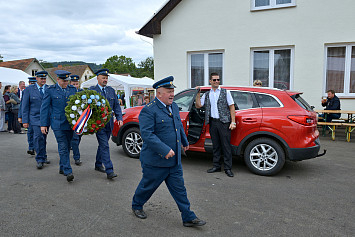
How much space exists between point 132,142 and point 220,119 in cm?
243

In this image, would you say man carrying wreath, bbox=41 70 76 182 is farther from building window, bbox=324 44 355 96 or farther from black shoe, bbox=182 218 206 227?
building window, bbox=324 44 355 96

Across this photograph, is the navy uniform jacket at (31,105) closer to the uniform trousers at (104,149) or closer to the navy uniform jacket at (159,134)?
the uniform trousers at (104,149)

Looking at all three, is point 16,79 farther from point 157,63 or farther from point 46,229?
point 46,229

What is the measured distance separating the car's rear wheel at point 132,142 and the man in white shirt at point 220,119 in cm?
187

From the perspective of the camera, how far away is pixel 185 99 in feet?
21.0

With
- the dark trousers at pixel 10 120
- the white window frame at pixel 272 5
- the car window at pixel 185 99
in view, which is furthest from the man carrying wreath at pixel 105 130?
the dark trousers at pixel 10 120

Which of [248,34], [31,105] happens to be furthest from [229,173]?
[248,34]

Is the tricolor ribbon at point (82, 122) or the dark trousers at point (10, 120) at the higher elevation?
the tricolor ribbon at point (82, 122)

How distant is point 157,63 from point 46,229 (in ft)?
32.3

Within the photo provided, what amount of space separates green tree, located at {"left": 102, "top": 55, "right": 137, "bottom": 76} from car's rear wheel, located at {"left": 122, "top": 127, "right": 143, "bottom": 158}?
89755mm

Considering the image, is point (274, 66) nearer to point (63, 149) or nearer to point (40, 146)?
point (63, 149)

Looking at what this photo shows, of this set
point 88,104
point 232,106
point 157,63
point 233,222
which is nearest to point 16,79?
point 157,63

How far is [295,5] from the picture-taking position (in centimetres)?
1007

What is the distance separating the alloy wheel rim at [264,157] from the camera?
544 cm
